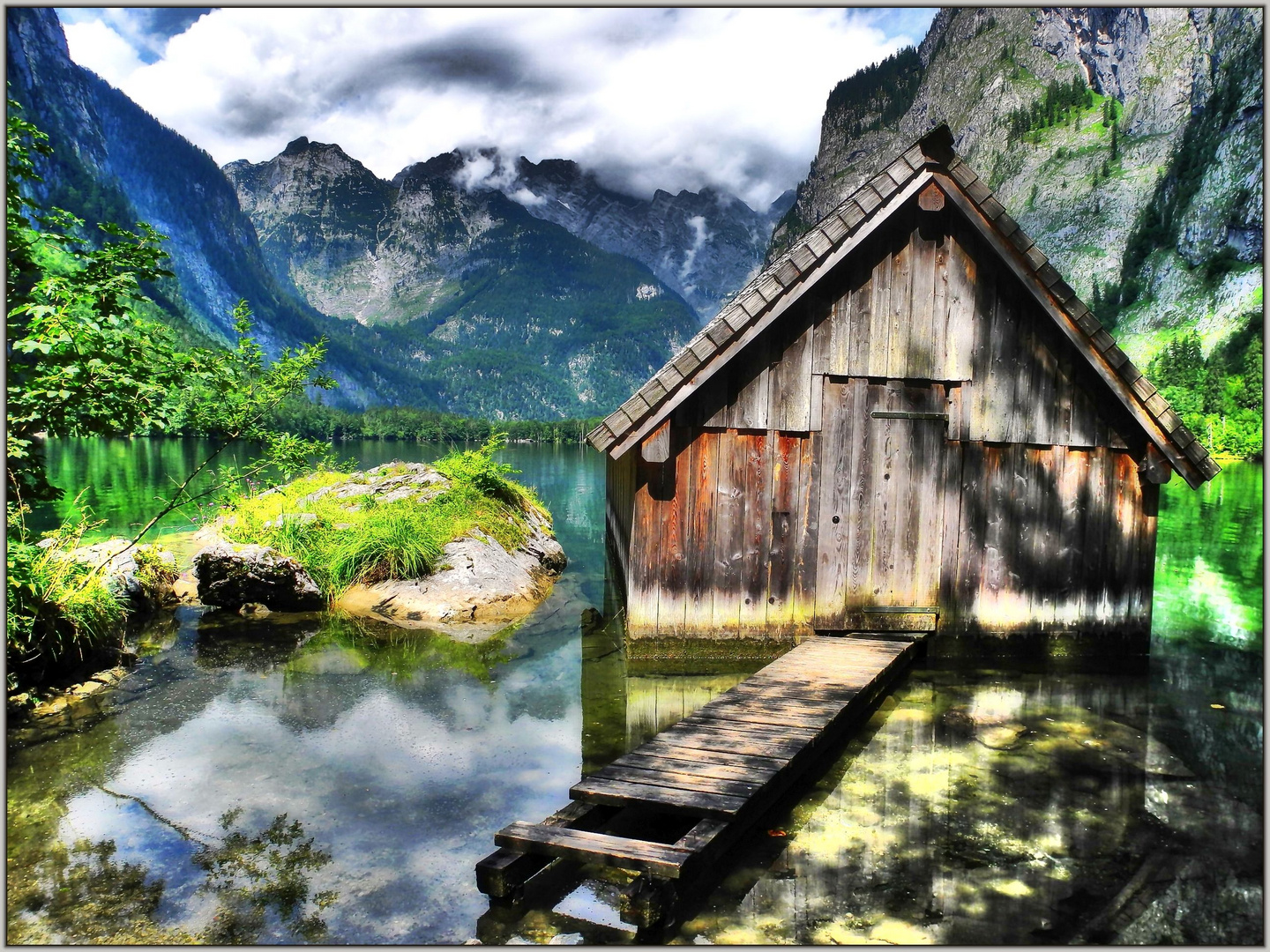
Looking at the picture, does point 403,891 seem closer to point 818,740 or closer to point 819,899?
point 819,899

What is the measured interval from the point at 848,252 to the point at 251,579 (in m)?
9.89

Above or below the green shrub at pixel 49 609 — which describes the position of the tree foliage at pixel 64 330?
above

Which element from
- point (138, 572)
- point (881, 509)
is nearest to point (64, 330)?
point (138, 572)

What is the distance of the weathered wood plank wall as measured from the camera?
10.7 m

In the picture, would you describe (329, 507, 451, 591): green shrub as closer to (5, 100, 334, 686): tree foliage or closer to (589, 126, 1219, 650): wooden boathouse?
(5, 100, 334, 686): tree foliage

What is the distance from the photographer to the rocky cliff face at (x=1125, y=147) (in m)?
118

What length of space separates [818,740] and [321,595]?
30.9 ft

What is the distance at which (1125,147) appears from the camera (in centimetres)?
14625

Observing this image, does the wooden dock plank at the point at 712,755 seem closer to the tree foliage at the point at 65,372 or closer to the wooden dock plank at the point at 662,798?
the wooden dock plank at the point at 662,798

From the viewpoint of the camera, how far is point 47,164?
13050 cm

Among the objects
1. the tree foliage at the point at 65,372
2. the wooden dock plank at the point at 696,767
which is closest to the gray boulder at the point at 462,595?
the tree foliage at the point at 65,372

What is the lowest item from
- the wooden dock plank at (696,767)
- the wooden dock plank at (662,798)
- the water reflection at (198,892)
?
the water reflection at (198,892)

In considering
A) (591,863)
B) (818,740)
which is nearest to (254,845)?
(591,863)

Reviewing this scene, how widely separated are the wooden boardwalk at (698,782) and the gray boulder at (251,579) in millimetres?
7919
